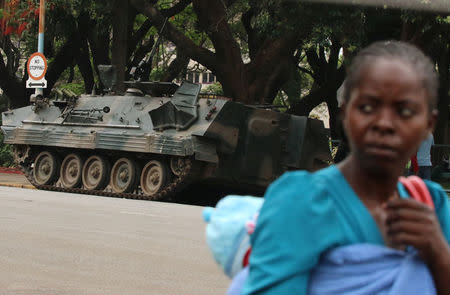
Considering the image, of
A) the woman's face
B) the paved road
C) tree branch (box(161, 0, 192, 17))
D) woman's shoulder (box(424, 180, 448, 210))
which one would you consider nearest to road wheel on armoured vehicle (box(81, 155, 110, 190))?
the paved road

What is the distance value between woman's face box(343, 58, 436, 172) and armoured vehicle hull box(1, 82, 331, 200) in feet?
54.1

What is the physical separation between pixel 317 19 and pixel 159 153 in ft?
13.9

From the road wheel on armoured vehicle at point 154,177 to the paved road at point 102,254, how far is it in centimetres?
614

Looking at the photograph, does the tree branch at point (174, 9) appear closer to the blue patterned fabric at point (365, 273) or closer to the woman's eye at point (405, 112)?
the woman's eye at point (405, 112)

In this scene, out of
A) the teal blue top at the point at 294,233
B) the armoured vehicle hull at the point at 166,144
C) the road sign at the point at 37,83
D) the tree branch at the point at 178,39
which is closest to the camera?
the teal blue top at the point at 294,233

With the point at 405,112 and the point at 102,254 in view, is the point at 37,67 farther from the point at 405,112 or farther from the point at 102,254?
the point at 405,112

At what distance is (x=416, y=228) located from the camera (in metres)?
1.86

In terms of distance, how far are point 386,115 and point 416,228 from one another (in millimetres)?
226

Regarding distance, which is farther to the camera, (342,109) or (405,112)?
(342,109)

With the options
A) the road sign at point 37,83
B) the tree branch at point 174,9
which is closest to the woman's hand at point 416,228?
the road sign at point 37,83

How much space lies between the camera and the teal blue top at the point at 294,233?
1.80m

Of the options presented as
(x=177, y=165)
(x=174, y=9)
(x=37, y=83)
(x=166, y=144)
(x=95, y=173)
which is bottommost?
A: (x=95, y=173)

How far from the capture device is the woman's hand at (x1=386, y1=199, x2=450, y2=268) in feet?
6.10

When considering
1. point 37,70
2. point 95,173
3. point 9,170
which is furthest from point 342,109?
point 9,170
